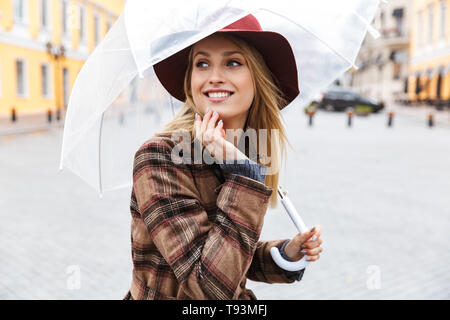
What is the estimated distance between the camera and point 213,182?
4.45 ft

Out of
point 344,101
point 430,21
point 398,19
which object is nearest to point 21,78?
point 344,101

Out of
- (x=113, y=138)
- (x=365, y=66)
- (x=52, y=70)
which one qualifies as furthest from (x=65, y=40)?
(x=365, y=66)

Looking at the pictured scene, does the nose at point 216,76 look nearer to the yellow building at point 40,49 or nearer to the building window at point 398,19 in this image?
the yellow building at point 40,49

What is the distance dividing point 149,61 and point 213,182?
0.38m

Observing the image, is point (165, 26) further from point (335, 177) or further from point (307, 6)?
point (335, 177)

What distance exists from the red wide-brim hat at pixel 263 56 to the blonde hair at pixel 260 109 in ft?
0.07

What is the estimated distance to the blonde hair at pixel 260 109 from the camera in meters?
1.44

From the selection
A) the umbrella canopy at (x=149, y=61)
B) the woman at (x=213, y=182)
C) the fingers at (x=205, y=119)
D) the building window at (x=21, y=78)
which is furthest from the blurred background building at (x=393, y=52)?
the fingers at (x=205, y=119)

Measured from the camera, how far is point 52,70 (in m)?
27.2

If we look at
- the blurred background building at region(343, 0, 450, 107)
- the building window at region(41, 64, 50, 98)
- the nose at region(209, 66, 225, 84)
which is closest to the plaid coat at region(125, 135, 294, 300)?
the nose at region(209, 66, 225, 84)

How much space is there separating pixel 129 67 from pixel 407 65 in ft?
160

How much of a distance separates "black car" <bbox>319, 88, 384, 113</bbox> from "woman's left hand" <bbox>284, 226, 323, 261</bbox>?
94.8 ft

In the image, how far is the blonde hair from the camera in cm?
144

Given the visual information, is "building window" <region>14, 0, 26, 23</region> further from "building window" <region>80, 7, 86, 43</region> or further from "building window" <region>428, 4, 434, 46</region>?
"building window" <region>428, 4, 434, 46</region>
